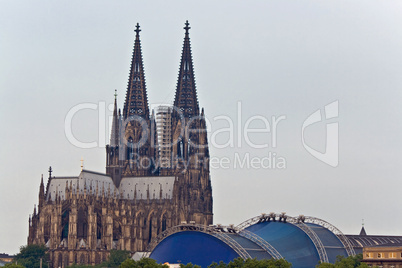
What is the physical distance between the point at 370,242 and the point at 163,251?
3136 centimetres

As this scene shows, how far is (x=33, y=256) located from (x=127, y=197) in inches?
915

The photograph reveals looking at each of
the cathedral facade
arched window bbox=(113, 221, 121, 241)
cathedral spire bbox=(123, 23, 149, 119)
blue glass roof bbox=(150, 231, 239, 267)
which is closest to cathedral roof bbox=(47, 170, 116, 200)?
the cathedral facade

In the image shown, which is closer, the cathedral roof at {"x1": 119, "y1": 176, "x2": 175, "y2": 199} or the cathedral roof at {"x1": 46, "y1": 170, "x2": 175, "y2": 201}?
the cathedral roof at {"x1": 46, "y1": 170, "x2": 175, "y2": 201}

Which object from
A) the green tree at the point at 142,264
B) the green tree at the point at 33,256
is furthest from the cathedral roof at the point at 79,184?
the green tree at the point at 142,264

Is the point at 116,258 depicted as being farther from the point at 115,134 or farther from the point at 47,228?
the point at 115,134

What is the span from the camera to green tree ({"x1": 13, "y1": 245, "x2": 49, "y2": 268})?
573 ft

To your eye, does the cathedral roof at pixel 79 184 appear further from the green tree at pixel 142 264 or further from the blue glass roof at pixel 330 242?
the green tree at pixel 142 264

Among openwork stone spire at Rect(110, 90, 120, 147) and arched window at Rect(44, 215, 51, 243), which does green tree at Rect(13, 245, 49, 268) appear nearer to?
arched window at Rect(44, 215, 51, 243)

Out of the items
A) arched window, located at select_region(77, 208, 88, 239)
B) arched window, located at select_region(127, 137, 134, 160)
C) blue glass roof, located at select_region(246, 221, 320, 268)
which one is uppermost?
arched window, located at select_region(127, 137, 134, 160)

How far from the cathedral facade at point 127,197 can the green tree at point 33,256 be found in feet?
5.59

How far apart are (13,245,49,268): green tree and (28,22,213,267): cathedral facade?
5.59ft

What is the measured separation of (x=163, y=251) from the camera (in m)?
150

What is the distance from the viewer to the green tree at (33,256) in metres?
175

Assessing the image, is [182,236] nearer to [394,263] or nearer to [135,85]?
[394,263]
